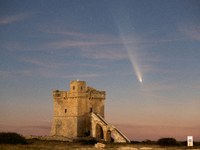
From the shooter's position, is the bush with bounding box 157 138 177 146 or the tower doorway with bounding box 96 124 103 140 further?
the tower doorway with bounding box 96 124 103 140

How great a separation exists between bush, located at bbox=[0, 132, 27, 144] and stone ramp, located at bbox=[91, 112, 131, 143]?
14.6 metres

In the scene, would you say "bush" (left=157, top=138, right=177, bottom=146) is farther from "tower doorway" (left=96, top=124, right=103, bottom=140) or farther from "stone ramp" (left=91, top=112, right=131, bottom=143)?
"tower doorway" (left=96, top=124, right=103, bottom=140)

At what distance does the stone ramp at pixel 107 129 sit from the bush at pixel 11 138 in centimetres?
1462

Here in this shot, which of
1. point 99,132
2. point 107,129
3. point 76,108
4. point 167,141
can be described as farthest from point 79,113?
point 167,141

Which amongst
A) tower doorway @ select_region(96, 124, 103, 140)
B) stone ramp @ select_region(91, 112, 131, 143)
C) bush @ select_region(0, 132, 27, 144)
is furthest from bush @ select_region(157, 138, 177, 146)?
bush @ select_region(0, 132, 27, 144)

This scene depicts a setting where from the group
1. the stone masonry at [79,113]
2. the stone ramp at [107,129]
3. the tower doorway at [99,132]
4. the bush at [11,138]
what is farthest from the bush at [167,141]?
the bush at [11,138]

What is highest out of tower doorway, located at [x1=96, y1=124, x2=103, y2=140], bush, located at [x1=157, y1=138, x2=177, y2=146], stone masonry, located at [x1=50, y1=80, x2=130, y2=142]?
stone masonry, located at [x1=50, y1=80, x2=130, y2=142]

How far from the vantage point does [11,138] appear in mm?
43438

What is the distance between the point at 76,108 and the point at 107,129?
20.4ft

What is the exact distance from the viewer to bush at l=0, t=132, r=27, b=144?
4241 cm

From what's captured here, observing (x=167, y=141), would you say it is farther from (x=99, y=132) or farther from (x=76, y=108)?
(x=76, y=108)

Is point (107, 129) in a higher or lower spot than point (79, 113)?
lower

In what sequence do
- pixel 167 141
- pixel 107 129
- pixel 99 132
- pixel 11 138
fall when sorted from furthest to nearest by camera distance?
pixel 99 132, pixel 107 129, pixel 167 141, pixel 11 138

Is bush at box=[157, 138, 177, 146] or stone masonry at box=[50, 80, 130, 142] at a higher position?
stone masonry at box=[50, 80, 130, 142]
